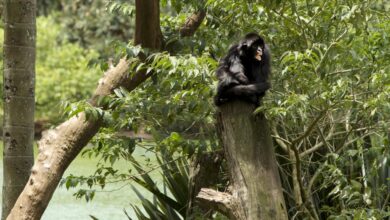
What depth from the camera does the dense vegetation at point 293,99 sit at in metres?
5.00

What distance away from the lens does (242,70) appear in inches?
199

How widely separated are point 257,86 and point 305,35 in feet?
2.89

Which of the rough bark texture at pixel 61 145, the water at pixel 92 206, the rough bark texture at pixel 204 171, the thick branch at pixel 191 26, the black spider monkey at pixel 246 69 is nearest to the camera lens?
the black spider monkey at pixel 246 69

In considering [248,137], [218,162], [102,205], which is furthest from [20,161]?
[102,205]

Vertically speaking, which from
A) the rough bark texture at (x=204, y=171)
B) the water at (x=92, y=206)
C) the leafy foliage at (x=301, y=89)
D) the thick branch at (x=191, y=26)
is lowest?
the water at (x=92, y=206)

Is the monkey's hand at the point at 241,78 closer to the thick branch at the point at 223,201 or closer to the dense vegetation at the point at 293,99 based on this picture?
the dense vegetation at the point at 293,99

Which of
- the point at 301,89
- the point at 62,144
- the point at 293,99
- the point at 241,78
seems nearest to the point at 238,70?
the point at 241,78

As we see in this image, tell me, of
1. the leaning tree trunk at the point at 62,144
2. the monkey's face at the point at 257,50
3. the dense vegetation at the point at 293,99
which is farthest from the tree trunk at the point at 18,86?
the monkey's face at the point at 257,50

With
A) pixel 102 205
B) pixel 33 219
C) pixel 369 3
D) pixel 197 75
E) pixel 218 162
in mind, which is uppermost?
pixel 369 3

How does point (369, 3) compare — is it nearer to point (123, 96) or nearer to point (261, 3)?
point (261, 3)

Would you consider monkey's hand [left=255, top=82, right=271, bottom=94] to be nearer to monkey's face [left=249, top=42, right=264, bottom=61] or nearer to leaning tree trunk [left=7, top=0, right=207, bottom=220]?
monkey's face [left=249, top=42, right=264, bottom=61]

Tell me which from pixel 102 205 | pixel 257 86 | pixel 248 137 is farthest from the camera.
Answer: pixel 102 205

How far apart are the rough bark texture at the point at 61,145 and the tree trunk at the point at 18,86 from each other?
0.75 ft

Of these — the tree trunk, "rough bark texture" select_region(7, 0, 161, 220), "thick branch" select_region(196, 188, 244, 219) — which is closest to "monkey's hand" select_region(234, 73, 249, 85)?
"thick branch" select_region(196, 188, 244, 219)
